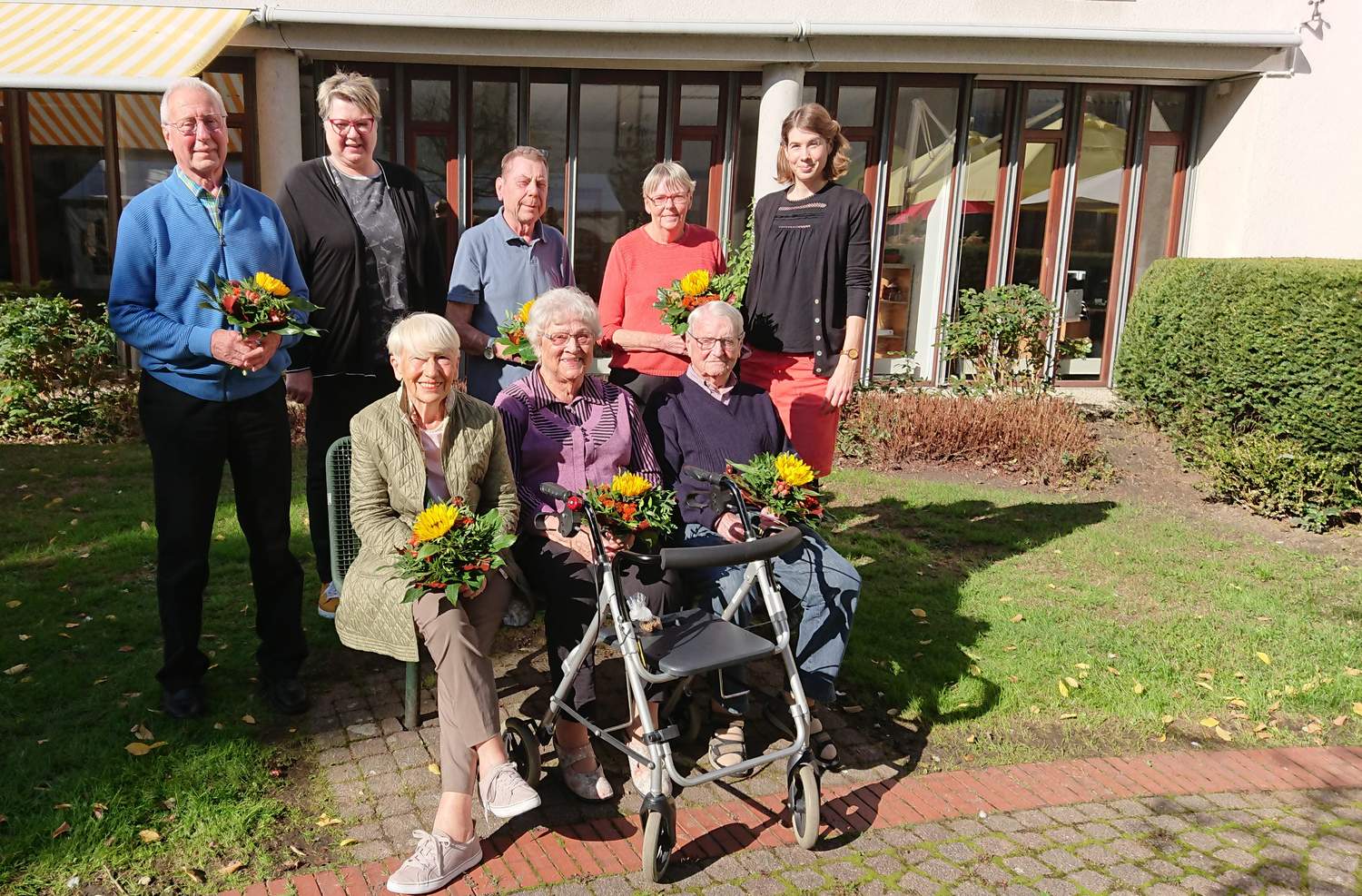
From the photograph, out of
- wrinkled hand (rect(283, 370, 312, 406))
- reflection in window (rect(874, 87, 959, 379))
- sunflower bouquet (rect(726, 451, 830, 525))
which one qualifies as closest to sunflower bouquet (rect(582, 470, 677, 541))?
sunflower bouquet (rect(726, 451, 830, 525))

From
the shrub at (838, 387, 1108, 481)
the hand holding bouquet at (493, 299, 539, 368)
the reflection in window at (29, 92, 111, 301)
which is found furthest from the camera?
the reflection in window at (29, 92, 111, 301)

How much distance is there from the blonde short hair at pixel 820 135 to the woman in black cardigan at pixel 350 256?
169 centimetres

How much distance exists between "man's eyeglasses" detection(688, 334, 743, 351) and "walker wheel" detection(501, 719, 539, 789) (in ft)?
5.47

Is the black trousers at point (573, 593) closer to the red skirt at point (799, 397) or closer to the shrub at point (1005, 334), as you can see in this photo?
the red skirt at point (799, 397)

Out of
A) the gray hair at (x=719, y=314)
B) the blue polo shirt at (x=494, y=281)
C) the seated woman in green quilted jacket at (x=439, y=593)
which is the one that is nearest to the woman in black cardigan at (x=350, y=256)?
the blue polo shirt at (x=494, y=281)

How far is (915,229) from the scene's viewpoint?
12.2 meters

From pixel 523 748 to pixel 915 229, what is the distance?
976 centimetres

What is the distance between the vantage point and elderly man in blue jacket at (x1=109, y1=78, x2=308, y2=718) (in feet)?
12.4

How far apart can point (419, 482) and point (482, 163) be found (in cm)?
854

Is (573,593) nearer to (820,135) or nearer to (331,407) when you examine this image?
(331,407)

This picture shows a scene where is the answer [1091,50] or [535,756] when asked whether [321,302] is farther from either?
[1091,50]

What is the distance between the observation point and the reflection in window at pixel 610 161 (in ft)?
38.2

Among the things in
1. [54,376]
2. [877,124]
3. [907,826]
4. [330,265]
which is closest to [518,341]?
[330,265]

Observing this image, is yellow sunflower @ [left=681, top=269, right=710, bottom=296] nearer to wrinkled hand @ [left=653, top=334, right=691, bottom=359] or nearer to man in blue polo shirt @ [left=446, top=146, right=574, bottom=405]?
wrinkled hand @ [left=653, top=334, right=691, bottom=359]
